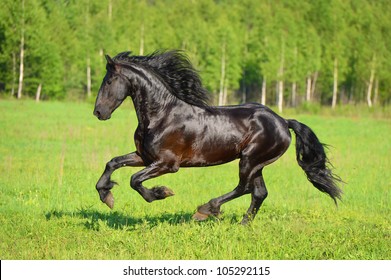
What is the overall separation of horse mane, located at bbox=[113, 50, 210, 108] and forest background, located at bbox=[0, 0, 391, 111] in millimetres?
40986

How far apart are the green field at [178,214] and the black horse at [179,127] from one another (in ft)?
2.06

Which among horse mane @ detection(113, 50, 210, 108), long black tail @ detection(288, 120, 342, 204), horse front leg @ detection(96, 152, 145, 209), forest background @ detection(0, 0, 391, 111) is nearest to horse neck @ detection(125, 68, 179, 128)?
horse mane @ detection(113, 50, 210, 108)

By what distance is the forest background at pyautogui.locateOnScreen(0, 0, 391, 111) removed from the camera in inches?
2014

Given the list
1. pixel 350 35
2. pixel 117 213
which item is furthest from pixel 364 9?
pixel 117 213

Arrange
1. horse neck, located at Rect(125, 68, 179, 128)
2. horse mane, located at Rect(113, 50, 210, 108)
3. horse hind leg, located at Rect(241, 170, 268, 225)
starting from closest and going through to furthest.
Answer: horse neck, located at Rect(125, 68, 179, 128) → horse mane, located at Rect(113, 50, 210, 108) → horse hind leg, located at Rect(241, 170, 268, 225)

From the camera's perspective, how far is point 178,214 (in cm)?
982

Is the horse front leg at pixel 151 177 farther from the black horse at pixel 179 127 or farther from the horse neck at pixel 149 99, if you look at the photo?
the horse neck at pixel 149 99

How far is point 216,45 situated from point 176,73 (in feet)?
186

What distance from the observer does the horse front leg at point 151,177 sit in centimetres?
782

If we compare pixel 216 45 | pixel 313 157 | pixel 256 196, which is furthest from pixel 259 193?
pixel 216 45

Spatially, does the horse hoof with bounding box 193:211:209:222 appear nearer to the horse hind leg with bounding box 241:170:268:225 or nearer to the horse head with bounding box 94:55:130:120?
the horse hind leg with bounding box 241:170:268:225

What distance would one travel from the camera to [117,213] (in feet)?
32.1

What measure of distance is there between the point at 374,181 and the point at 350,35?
64.7 metres
